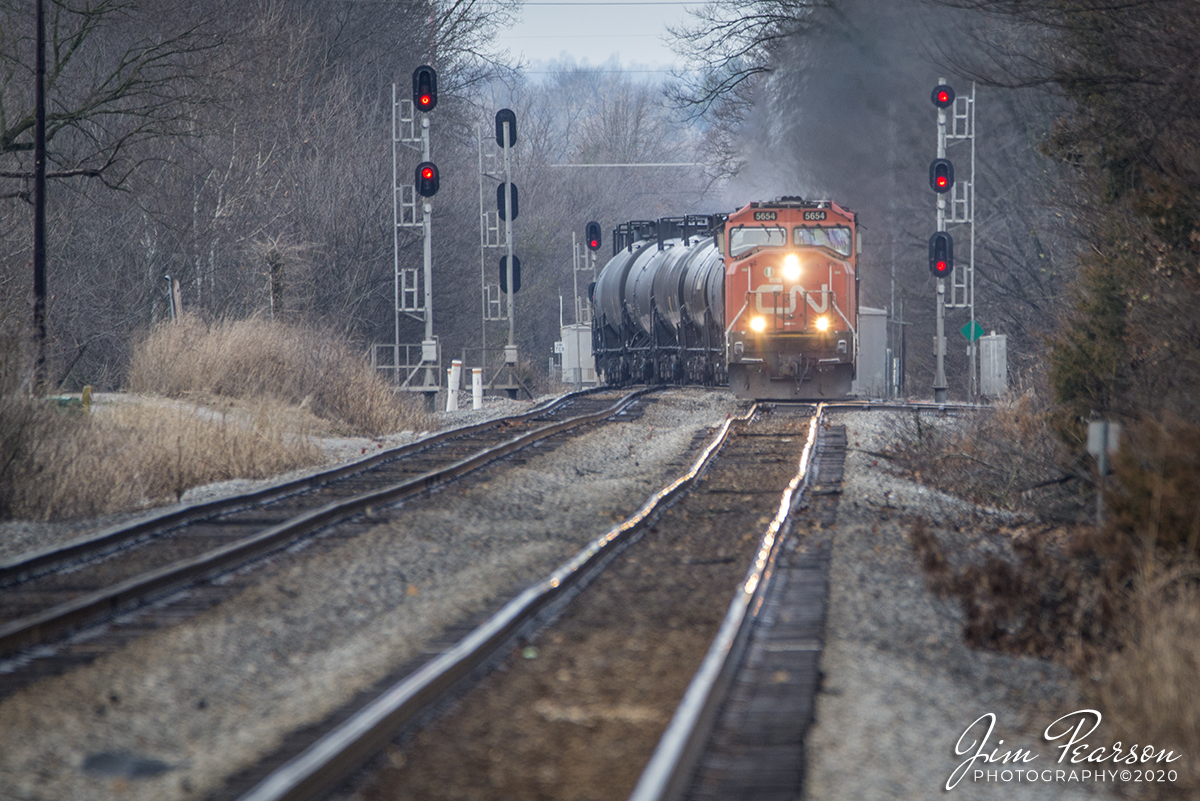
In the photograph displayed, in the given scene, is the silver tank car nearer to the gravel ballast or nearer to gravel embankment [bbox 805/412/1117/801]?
the gravel ballast

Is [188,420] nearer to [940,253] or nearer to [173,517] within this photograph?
[173,517]

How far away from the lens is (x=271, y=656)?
Result: 629 cm

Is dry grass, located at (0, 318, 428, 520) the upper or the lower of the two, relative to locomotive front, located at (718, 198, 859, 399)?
lower

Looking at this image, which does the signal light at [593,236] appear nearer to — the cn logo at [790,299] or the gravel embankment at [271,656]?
the cn logo at [790,299]

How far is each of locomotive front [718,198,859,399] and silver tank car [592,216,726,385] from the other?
940 millimetres

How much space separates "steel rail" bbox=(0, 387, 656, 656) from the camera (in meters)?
6.30

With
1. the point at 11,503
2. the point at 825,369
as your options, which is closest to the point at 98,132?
the point at 825,369

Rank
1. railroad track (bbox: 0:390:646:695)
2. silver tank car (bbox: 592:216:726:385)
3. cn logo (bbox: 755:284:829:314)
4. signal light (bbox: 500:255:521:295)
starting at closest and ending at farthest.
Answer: railroad track (bbox: 0:390:646:695)
cn logo (bbox: 755:284:829:314)
silver tank car (bbox: 592:216:726:385)
signal light (bbox: 500:255:521:295)

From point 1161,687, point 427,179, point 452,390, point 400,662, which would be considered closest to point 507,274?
point 452,390

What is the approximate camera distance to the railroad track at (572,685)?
4.46 metres

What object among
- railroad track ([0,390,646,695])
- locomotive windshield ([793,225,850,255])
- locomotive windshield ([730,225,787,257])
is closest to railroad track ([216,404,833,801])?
railroad track ([0,390,646,695])

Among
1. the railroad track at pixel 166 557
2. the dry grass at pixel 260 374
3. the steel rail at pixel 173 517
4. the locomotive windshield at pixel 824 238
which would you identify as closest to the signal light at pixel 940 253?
the locomotive windshield at pixel 824 238

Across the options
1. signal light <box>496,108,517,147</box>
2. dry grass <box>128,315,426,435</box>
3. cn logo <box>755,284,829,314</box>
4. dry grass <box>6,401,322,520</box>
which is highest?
signal light <box>496,108,517,147</box>

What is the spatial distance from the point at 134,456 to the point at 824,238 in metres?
12.7
